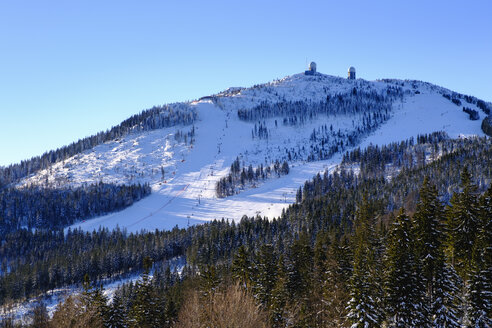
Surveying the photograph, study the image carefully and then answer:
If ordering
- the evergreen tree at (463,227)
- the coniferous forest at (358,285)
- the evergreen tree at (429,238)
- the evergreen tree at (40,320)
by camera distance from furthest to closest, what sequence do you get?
the evergreen tree at (40,320), the evergreen tree at (463,227), the evergreen tree at (429,238), the coniferous forest at (358,285)

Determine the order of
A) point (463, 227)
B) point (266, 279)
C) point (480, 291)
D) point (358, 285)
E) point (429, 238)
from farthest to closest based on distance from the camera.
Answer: point (266, 279) → point (463, 227) → point (429, 238) → point (358, 285) → point (480, 291)

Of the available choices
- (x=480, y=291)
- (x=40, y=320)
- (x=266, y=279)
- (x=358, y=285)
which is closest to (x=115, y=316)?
(x=266, y=279)

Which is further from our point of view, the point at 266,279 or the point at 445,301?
the point at 266,279

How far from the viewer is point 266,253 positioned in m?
53.6

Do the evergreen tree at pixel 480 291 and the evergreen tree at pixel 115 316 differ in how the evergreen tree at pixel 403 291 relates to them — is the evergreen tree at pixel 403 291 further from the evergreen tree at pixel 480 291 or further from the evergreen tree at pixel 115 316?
the evergreen tree at pixel 115 316

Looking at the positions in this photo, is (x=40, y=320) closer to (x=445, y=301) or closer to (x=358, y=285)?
(x=358, y=285)

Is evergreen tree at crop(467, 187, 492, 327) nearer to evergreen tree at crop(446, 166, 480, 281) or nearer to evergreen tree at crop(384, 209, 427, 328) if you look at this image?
evergreen tree at crop(446, 166, 480, 281)

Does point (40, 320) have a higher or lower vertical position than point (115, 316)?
lower

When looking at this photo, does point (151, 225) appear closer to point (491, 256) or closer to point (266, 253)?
point (266, 253)

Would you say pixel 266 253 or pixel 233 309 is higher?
pixel 233 309

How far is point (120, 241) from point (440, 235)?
13741 centimetres

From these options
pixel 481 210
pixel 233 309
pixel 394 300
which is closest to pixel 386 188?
pixel 481 210

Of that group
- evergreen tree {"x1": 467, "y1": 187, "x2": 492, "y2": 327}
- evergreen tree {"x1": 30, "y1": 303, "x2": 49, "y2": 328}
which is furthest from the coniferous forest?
evergreen tree {"x1": 30, "y1": 303, "x2": 49, "y2": 328}

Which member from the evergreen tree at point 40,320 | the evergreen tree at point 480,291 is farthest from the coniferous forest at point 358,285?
the evergreen tree at point 40,320
